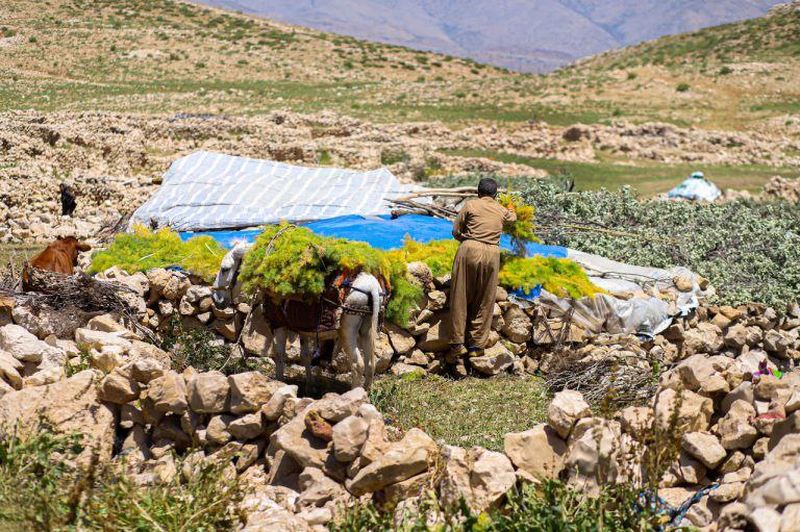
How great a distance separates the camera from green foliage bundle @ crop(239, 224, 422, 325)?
21.6ft

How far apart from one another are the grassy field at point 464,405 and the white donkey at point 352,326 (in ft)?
1.11

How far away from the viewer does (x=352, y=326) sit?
673 centimetres

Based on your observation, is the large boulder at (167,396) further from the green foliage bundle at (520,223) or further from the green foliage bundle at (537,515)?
the green foliage bundle at (520,223)

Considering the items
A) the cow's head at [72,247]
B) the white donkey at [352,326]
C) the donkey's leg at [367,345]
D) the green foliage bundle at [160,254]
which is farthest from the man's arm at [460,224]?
the cow's head at [72,247]

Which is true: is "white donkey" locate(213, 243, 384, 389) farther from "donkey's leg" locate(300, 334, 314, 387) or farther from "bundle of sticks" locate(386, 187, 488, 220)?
"bundle of sticks" locate(386, 187, 488, 220)

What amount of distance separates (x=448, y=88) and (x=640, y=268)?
2706cm

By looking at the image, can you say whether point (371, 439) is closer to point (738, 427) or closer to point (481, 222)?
point (738, 427)

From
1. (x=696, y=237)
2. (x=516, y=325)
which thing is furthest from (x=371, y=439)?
(x=696, y=237)

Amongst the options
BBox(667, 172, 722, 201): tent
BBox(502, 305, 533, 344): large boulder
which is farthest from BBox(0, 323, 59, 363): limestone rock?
BBox(667, 172, 722, 201): tent

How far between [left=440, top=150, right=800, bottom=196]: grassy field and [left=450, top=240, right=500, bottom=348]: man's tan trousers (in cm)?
1149

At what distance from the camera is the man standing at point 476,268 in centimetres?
802

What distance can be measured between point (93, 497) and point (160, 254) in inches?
183

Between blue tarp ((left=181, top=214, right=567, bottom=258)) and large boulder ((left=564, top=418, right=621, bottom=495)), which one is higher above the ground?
large boulder ((left=564, top=418, right=621, bottom=495))

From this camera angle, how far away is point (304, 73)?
41.1 meters
